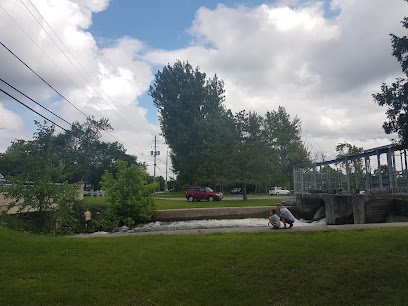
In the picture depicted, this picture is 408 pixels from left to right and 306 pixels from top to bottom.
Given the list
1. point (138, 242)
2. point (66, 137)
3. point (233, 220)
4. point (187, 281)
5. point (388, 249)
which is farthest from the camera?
point (66, 137)

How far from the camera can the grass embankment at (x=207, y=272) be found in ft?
17.2

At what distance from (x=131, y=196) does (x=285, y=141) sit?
4253cm

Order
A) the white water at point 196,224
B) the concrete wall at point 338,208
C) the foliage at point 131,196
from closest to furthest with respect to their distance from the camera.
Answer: the white water at point 196,224 < the foliage at point 131,196 < the concrete wall at point 338,208

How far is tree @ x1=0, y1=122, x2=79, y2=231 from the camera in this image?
16500 mm

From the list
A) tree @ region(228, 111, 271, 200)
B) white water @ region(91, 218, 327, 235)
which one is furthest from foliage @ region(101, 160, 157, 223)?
tree @ region(228, 111, 271, 200)

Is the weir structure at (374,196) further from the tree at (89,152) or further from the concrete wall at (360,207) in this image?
the tree at (89,152)

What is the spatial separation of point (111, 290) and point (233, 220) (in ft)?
61.7

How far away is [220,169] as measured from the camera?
3788 centimetres

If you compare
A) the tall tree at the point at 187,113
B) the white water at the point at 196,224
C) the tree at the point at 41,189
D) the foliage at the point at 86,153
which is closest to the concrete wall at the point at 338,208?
the white water at the point at 196,224

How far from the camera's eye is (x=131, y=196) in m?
22.1

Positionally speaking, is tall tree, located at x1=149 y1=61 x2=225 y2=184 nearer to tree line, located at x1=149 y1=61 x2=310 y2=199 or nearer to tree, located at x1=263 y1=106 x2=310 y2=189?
tree line, located at x1=149 y1=61 x2=310 y2=199

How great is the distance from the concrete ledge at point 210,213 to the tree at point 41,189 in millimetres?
7504

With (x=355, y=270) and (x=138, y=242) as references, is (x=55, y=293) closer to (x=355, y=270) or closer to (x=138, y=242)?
(x=138, y=242)

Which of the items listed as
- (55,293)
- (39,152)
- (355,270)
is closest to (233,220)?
(39,152)
